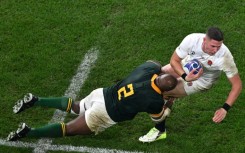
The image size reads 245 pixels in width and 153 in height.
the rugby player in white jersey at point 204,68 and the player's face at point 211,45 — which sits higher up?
the player's face at point 211,45

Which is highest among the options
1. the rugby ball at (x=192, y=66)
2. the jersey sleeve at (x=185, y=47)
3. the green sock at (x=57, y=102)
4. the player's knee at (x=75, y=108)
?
the jersey sleeve at (x=185, y=47)

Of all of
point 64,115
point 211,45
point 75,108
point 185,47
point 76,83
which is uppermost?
point 211,45

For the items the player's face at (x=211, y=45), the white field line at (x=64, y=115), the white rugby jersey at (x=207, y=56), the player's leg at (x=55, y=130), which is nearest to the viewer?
the player's face at (x=211, y=45)

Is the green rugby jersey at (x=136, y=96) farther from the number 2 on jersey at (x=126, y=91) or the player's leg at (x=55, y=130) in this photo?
the player's leg at (x=55, y=130)

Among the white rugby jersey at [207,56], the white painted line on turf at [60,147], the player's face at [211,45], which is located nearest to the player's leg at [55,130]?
the white painted line on turf at [60,147]

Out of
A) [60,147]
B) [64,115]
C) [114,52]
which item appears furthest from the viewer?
[114,52]

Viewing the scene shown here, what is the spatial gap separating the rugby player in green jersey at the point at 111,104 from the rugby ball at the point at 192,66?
365 millimetres

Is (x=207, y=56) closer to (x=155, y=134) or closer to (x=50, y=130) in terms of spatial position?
(x=155, y=134)

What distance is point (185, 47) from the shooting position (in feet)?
25.5

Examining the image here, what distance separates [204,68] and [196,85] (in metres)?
0.34

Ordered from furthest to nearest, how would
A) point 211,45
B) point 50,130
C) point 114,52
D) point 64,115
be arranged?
point 114,52
point 64,115
point 50,130
point 211,45

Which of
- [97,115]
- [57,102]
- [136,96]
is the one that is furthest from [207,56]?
[57,102]

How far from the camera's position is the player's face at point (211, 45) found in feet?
23.8

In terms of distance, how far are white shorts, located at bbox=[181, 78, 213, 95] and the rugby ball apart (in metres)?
0.40
